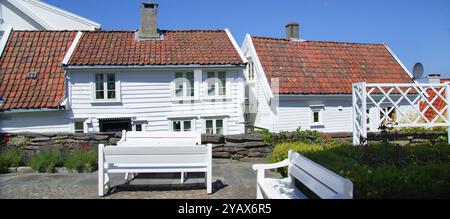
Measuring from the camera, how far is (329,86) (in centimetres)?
2053

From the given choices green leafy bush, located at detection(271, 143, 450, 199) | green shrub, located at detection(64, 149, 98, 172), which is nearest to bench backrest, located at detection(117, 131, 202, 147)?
green shrub, located at detection(64, 149, 98, 172)

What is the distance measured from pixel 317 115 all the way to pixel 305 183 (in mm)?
15567

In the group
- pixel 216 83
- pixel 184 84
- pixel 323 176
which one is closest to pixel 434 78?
pixel 216 83

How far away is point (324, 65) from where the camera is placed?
22156 millimetres

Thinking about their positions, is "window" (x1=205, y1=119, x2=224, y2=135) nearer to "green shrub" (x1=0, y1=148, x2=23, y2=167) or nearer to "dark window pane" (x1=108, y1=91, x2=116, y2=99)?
"dark window pane" (x1=108, y1=91, x2=116, y2=99)

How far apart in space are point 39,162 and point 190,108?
9272 millimetres

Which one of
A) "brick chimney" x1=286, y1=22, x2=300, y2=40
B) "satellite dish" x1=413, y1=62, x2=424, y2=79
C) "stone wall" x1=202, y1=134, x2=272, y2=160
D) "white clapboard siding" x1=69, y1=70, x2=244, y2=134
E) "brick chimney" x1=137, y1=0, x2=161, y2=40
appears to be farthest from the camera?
"brick chimney" x1=286, y1=22, x2=300, y2=40

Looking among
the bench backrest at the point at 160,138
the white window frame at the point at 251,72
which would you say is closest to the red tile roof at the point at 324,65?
the white window frame at the point at 251,72

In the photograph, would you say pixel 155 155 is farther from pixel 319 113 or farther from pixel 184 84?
pixel 319 113

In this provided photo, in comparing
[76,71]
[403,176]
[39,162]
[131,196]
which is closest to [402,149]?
[403,176]

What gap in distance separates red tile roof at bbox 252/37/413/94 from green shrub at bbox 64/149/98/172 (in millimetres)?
11080

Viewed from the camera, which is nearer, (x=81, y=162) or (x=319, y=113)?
(x=81, y=162)

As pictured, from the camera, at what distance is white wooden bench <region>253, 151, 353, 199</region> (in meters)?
4.16

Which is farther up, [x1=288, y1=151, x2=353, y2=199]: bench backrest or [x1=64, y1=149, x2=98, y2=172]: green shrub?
[x1=288, y1=151, x2=353, y2=199]: bench backrest
